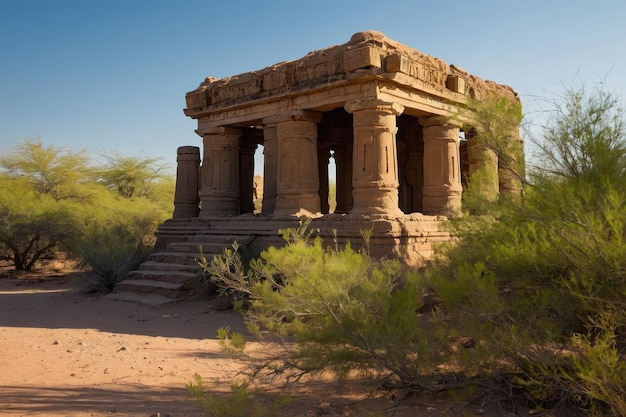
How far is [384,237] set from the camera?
8.91 m

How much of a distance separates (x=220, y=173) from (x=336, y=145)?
154 inches

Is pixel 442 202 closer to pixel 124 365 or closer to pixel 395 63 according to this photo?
pixel 395 63

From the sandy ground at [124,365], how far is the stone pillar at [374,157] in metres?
3.24

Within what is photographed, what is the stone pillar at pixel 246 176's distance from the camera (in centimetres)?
1416

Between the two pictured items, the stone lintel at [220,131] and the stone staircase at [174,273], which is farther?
the stone lintel at [220,131]

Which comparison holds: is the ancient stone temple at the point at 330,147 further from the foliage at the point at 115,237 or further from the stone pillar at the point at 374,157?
the foliage at the point at 115,237

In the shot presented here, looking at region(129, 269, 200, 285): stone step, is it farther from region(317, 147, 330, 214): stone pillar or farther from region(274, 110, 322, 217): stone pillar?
region(317, 147, 330, 214): stone pillar

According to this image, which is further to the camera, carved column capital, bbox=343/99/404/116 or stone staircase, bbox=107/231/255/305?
stone staircase, bbox=107/231/255/305

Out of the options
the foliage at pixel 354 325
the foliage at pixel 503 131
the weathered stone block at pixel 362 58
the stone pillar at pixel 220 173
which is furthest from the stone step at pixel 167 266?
the foliage at pixel 503 131

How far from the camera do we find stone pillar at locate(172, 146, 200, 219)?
13.8 m

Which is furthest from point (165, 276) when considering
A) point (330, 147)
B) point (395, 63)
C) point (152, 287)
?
point (330, 147)

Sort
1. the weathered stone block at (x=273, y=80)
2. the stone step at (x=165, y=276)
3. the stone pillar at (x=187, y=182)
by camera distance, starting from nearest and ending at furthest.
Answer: the stone step at (x=165, y=276) → the weathered stone block at (x=273, y=80) → the stone pillar at (x=187, y=182)

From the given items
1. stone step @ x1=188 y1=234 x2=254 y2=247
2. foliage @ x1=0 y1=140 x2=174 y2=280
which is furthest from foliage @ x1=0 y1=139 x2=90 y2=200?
stone step @ x1=188 y1=234 x2=254 y2=247

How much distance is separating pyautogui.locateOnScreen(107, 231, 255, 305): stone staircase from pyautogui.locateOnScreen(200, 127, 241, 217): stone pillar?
3.63ft
